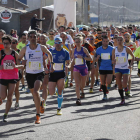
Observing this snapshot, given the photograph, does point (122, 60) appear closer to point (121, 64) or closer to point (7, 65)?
point (121, 64)

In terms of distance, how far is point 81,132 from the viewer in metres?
6.36

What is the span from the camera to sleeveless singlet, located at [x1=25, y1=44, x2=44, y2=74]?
716cm

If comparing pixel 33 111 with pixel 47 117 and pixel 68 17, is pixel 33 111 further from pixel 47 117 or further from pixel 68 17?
pixel 68 17

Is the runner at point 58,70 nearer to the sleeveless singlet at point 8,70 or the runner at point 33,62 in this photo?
the runner at point 33,62

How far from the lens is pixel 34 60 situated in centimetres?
718

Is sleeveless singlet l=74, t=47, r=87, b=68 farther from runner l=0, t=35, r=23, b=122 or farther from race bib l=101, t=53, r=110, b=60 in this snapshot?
runner l=0, t=35, r=23, b=122

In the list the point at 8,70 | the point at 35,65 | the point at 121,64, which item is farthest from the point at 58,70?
the point at 121,64

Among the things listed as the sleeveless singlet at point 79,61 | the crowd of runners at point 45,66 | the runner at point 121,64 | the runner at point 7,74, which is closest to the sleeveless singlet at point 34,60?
the crowd of runners at point 45,66

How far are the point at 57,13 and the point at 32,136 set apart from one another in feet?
73.2

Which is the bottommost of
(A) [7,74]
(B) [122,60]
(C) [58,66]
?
(A) [7,74]

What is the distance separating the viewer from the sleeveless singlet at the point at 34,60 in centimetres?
716

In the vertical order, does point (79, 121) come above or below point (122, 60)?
below

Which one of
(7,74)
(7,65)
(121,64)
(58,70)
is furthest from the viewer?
(121,64)

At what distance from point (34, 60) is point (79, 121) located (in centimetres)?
156
